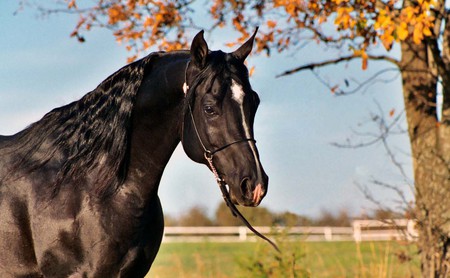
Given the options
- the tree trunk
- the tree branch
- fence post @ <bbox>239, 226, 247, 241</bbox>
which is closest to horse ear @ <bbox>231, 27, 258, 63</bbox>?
the tree trunk

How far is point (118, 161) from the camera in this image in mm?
3955

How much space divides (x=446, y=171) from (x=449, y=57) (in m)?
1.44

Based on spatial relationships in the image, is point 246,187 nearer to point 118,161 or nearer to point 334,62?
point 118,161

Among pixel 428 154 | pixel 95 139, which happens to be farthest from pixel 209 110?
pixel 428 154

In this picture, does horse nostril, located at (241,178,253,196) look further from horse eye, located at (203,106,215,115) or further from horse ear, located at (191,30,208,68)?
horse ear, located at (191,30,208,68)

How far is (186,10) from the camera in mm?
9617

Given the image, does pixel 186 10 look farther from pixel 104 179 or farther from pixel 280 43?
pixel 104 179

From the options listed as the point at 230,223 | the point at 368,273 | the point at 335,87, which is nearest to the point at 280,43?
the point at 335,87

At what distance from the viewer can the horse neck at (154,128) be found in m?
3.97

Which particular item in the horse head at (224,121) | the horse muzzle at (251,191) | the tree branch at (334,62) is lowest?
the horse muzzle at (251,191)

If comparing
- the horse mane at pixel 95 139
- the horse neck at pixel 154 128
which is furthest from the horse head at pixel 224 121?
the horse mane at pixel 95 139

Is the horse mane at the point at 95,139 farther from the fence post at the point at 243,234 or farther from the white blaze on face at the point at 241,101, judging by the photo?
the fence post at the point at 243,234

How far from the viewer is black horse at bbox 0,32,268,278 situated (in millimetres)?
3729

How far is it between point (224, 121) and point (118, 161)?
2.27ft
